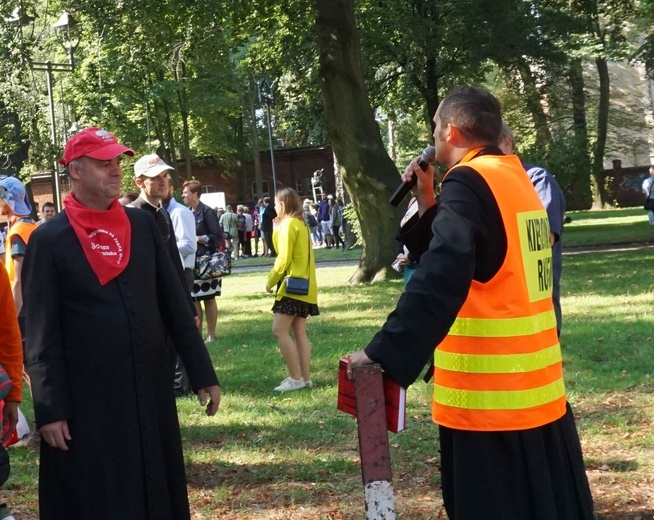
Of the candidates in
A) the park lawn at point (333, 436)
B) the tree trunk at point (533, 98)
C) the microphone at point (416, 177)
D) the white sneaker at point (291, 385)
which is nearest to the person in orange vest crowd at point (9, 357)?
the microphone at point (416, 177)

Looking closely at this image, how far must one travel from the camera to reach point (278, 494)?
21.3 feet

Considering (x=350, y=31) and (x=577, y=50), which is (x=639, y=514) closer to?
(x=350, y=31)

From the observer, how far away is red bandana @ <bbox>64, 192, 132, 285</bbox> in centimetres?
429

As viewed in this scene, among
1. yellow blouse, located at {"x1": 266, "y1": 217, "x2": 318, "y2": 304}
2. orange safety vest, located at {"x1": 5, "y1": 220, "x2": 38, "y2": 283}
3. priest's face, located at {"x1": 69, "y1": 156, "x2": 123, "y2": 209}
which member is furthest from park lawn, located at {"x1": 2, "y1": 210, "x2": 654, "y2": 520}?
priest's face, located at {"x1": 69, "y1": 156, "x2": 123, "y2": 209}

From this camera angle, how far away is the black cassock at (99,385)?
4.15m

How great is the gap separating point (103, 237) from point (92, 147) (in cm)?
43

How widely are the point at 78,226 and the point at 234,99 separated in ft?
162

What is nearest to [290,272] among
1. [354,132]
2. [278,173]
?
[354,132]

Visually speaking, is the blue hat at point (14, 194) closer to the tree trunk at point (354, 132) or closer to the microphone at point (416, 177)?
the microphone at point (416, 177)

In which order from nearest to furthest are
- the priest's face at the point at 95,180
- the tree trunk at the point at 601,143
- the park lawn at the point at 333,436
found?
the priest's face at the point at 95,180, the park lawn at the point at 333,436, the tree trunk at the point at 601,143

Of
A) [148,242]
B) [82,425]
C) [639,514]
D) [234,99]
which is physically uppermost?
[234,99]

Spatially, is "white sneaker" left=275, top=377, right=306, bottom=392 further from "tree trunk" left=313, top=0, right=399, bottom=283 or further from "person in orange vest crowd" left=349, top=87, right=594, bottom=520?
"tree trunk" left=313, top=0, right=399, bottom=283

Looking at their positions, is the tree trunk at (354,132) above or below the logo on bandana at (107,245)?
above

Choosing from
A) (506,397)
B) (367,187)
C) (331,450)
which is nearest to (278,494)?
Answer: (331,450)
